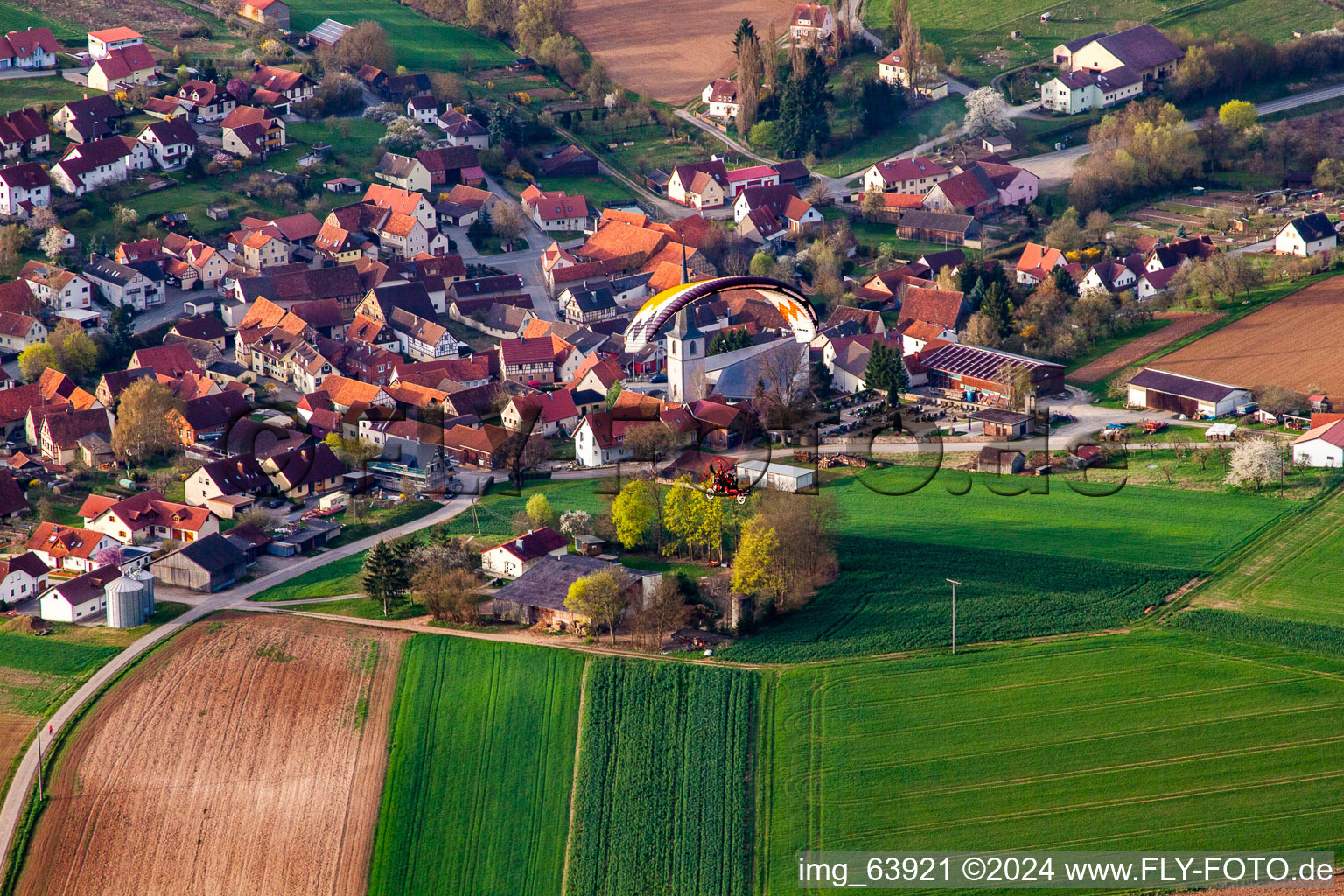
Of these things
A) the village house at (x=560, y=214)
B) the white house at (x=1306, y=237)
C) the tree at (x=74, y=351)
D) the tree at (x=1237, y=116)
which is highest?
the tree at (x=1237, y=116)

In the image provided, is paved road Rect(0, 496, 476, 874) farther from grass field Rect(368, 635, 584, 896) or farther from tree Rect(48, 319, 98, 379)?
tree Rect(48, 319, 98, 379)

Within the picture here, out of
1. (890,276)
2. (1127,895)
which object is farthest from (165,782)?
(890,276)

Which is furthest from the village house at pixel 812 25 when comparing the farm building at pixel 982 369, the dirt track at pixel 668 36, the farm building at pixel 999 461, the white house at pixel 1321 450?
the white house at pixel 1321 450

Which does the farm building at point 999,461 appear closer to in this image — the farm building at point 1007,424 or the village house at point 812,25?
the farm building at point 1007,424

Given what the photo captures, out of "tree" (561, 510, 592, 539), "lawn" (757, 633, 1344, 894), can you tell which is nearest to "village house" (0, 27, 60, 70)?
"tree" (561, 510, 592, 539)

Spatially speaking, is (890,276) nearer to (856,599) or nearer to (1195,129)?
(1195,129)

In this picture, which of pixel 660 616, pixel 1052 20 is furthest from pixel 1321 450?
pixel 1052 20

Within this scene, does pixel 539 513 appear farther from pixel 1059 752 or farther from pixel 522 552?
pixel 1059 752
